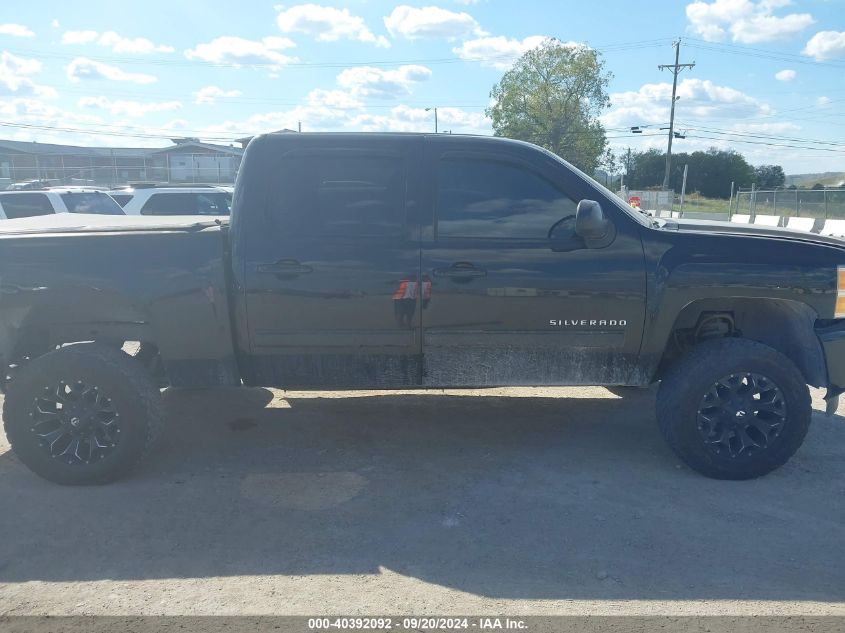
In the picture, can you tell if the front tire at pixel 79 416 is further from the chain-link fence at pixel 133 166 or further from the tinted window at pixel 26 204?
the chain-link fence at pixel 133 166

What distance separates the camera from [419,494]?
4035mm

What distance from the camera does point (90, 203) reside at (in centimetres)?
1279

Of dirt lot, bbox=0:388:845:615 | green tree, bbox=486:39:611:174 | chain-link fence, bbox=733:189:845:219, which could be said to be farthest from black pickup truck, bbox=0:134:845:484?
green tree, bbox=486:39:611:174

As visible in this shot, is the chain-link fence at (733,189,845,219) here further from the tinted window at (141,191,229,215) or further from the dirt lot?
the dirt lot

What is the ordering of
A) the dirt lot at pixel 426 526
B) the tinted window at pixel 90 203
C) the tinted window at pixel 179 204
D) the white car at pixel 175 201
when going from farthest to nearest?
the tinted window at pixel 90 203
the tinted window at pixel 179 204
the white car at pixel 175 201
the dirt lot at pixel 426 526

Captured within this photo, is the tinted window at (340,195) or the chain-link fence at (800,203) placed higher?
the tinted window at (340,195)

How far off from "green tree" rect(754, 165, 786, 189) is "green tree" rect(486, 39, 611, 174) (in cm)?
2575

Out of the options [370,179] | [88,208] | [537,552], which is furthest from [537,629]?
[88,208]

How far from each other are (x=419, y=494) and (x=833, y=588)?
6.88 feet

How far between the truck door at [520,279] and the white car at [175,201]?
9.09 metres

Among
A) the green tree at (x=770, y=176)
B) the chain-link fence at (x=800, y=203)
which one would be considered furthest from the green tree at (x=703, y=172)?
the chain-link fence at (x=800, y=203)

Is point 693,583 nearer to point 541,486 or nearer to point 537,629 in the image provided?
point 537,629

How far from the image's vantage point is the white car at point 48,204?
12406mm

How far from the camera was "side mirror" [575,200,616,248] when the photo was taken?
3.85 metres
